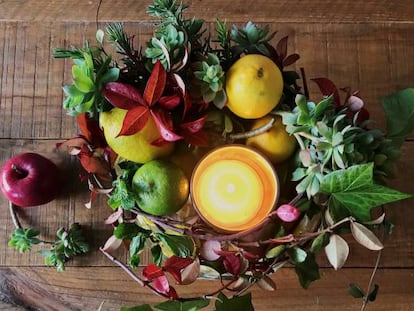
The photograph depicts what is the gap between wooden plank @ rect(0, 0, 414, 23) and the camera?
0.81 metres

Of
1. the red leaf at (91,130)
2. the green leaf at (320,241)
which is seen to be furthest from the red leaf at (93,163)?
the green leaf at (320,241)

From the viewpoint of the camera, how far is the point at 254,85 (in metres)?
0.59

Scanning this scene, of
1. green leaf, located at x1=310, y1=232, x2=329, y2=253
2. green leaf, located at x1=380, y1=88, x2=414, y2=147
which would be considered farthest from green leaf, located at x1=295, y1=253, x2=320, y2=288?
green leaf, located at x1=380, y1=88, x2=414, y2=147

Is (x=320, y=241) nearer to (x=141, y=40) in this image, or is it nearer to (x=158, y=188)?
(x=158, y=188)

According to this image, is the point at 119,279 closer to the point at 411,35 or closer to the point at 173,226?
the point at 173,226

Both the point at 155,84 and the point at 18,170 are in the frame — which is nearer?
the point at 155,84

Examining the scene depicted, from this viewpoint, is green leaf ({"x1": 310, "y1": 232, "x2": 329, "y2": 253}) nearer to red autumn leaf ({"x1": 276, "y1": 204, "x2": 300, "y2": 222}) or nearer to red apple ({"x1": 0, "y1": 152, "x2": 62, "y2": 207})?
red autumn leaf ({"x1": 276, "y1": 204, "x2": 300, "y2": 222})

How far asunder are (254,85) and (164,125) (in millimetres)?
94

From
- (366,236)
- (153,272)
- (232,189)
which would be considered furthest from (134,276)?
(366,236)

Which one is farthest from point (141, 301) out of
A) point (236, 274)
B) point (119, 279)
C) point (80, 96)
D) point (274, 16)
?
point (274, 16)

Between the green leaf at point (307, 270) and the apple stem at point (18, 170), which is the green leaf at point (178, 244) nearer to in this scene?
the green leaf at point (307, 270)

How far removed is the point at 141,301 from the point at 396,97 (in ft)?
1.26

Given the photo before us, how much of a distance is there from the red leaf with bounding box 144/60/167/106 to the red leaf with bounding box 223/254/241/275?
169 mm

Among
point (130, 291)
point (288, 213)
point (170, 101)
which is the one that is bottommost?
point (130, 291)
